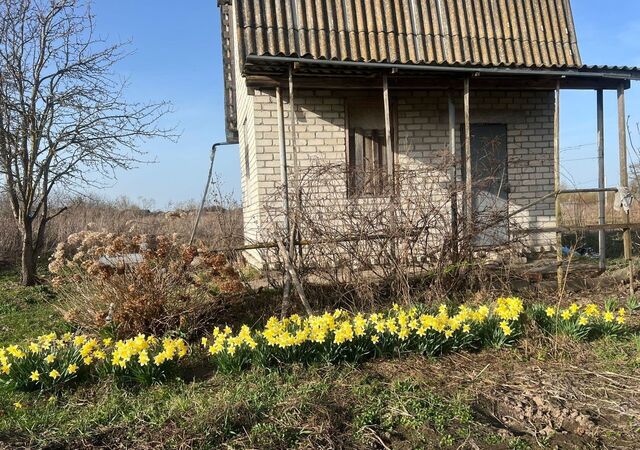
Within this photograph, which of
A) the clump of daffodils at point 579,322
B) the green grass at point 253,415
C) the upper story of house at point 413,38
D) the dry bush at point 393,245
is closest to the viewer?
the green grass at point 253,415

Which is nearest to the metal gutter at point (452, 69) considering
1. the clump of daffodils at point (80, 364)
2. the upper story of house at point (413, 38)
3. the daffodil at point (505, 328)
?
the upper story of house at point (413, 38)

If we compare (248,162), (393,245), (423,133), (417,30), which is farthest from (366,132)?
(393,245)

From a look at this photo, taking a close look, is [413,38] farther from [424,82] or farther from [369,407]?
[369,407]

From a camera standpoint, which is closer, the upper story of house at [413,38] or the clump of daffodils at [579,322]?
the clump of daffodils at [579,322]

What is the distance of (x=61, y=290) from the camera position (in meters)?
5.55

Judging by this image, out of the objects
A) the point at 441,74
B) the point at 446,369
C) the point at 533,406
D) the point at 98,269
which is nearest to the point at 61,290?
the point at 98,269

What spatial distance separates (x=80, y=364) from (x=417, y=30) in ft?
23.2

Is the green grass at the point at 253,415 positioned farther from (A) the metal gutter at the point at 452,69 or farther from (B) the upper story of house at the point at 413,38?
(B) the upper story of house at the point at 413,38

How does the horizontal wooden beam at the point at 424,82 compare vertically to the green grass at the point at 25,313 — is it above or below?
above

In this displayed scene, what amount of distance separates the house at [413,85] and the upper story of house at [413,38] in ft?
0.07

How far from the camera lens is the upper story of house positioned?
7086 millimetres

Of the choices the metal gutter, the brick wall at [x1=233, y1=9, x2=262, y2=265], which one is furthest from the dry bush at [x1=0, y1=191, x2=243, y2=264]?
the metal gutter

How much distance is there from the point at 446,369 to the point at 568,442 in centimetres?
113

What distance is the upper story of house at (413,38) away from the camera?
709 centimetres
